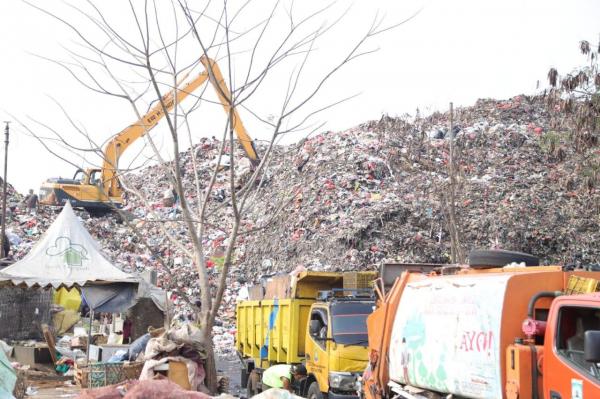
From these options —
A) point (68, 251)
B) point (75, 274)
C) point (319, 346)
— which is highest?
point (68, 251)

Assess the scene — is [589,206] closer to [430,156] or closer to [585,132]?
[430,156]

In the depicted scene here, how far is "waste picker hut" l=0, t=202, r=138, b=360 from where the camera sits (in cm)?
1431

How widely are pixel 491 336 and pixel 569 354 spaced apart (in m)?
0.66

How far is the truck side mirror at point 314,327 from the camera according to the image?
1079 centimetres

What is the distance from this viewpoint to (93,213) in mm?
31969

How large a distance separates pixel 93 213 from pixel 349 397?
80.1ft

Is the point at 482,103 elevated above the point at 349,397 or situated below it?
above

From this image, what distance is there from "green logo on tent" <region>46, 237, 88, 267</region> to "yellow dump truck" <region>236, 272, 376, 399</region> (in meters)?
3.27

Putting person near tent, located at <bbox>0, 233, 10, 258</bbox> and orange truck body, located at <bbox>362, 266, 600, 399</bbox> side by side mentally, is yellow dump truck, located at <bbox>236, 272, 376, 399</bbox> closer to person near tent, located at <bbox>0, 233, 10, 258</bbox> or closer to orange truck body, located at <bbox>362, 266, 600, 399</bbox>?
orange truck body, located at <bbox>362, 266, 600, 399</bbox>

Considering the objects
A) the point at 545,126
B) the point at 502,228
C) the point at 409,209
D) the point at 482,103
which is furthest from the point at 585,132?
the point at 482,103

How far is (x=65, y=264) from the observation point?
48.4 ft

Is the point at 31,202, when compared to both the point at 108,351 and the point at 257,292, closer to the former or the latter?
the point at 108,351

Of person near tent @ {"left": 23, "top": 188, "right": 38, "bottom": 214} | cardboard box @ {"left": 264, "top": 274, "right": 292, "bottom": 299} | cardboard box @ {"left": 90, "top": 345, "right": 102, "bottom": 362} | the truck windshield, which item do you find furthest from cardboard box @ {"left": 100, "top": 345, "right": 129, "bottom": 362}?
person near tent @ {"left": 23, "top": 188, "right": 38, "bottom": 214}

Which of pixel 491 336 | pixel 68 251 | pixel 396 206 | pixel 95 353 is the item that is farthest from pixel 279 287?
pixel 396 206
